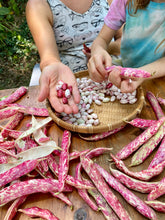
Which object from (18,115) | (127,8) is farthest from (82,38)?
(18,115)

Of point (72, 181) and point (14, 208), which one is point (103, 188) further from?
point (14, 208)

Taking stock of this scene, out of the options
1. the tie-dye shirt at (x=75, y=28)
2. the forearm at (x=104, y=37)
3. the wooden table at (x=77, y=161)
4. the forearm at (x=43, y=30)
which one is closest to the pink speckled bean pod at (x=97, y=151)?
the wooden table at (x=77, y=161)

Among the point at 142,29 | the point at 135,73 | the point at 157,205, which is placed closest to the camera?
the point at 157,205


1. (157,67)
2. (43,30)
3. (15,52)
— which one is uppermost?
(43,30)

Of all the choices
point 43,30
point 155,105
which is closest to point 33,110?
point 43,30

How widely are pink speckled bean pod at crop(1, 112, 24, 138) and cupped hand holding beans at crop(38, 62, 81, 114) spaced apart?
9.4 inches

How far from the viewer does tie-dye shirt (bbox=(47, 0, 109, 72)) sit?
1.94 meters

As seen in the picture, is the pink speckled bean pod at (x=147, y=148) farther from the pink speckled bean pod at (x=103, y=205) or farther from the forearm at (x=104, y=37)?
the forearm at (x=104, y=37)

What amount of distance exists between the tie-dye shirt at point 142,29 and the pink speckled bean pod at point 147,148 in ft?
2.80

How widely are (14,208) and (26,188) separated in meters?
0.11

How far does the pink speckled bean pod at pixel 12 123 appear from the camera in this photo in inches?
50.0

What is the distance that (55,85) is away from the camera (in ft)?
4.75

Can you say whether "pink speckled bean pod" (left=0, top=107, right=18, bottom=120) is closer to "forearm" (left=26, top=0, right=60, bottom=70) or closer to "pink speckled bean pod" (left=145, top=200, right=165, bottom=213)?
"forearm" (left=26, top=0, right=60, bottom=70)

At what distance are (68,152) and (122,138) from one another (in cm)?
38
